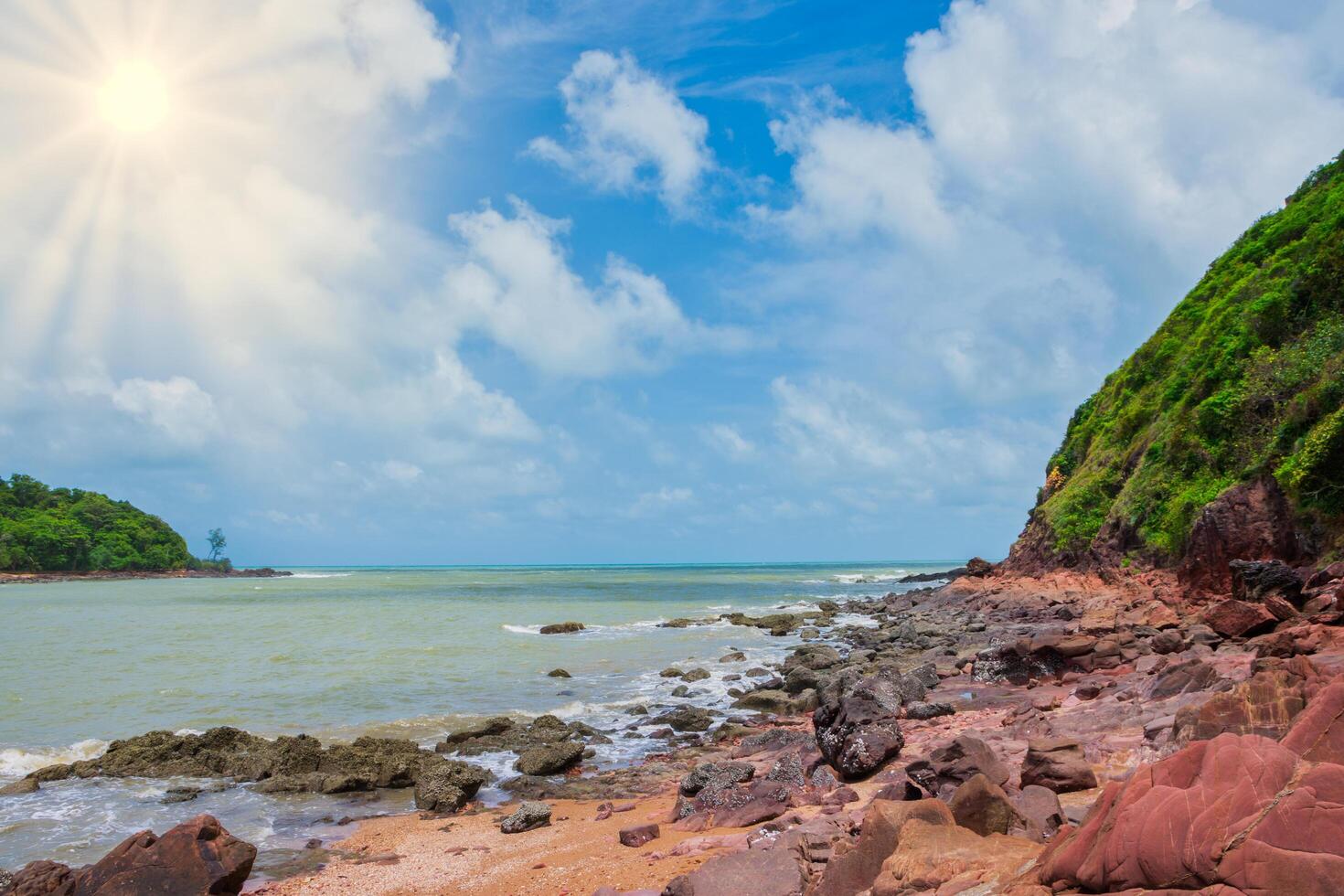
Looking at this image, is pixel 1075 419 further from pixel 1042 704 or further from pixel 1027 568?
pixel 1042 704

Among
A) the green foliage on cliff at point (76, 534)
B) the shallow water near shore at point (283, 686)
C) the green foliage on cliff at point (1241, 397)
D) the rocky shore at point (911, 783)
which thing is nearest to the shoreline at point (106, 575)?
the green foliage on cliff at point (76, 534)

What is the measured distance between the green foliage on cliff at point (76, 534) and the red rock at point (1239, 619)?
516 feet

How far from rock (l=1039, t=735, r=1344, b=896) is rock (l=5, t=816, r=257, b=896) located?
913cm

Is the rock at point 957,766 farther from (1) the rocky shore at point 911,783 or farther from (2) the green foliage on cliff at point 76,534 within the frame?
(2) the green foliage on cliff at point 76,534

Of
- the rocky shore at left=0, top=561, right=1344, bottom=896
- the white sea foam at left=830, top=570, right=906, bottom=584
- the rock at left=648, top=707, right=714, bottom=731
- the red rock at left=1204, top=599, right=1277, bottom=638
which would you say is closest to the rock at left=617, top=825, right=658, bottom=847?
the rocky shore at left=0, top=561, right=1344, bottom=896

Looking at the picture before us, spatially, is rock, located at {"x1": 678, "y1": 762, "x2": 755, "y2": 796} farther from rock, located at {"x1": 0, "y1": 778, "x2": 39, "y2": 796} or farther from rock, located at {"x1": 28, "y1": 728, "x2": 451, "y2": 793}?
rock, located at {"x1": 0, "y1": 778, "x2": 39, "y2": 796}

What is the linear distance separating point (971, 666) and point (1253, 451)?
42.7 feet

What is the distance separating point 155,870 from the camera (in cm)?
862

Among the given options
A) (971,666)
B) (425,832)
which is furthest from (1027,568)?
(425,832)

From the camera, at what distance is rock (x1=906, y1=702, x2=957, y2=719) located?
48.7 feet

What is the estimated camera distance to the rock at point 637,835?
1013 cm

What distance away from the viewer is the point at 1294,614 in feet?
43.0

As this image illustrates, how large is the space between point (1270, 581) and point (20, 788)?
25.8 metres

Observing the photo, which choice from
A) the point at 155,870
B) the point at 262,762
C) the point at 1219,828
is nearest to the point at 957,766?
the point at 1219,828
